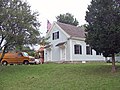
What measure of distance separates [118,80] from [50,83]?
445 centimetres

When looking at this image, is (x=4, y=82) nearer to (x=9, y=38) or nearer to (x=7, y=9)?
(x=9, y=38)

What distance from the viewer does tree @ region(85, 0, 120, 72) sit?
57.1 feet

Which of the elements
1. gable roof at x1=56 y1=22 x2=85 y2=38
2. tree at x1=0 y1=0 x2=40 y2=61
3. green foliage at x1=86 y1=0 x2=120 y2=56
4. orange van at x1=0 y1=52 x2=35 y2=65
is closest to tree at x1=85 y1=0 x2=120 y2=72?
green foliage at x1=86 y1=0 x2=120 y2=56

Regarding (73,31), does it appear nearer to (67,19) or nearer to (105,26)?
(105,26)

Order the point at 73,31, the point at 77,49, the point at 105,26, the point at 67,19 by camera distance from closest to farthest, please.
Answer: the point at 105,26, the point at 77,49, the point at 73,31, the point at 67,19

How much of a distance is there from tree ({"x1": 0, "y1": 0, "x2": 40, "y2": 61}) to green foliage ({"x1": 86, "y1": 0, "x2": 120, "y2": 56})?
8345 millimetres

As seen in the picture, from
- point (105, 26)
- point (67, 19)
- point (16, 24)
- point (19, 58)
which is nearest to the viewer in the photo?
point (105, 26)

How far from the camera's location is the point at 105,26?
17.5m

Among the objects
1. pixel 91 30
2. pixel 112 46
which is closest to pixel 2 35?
pixel 91 30

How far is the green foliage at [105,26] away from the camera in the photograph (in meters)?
17.4

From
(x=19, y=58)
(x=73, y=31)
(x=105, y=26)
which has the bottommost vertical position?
(x=19, y=58)

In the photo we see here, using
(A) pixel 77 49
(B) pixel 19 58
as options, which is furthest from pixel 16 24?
(A) pixel 77 49

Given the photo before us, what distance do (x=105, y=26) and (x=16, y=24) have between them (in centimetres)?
1045

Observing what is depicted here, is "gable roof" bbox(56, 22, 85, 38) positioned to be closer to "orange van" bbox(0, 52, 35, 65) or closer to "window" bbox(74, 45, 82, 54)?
"window" bbox(74, 45, 82, 54)
